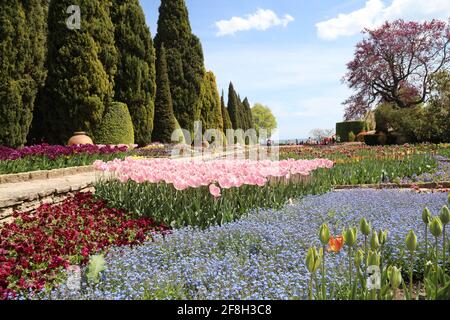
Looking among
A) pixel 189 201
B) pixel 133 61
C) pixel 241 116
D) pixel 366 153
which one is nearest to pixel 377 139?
pixel 366 153

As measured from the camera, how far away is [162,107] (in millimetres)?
23141

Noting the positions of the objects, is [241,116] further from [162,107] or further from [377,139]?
[162,107]

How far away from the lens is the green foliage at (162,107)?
23188 mm

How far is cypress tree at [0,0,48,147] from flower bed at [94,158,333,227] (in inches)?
257

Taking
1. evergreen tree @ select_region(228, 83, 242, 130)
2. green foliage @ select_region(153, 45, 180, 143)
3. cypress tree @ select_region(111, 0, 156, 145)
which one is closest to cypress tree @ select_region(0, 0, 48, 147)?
cypress tree @ select_region(111, 0, 156, 145)

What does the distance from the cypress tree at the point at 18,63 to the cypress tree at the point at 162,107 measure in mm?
10458

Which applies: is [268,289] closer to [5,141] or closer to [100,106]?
[5,141]

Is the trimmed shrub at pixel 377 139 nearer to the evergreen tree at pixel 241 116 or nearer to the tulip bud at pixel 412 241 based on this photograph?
the evergreen tree at pixel 241 116

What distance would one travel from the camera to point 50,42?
51.8 feet

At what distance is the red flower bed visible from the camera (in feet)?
12.6

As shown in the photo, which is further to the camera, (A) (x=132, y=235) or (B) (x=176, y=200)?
(B) (x=176, y=200)

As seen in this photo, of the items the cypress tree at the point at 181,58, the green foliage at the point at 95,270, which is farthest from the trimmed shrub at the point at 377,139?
the green foliage at the point at 95,270
